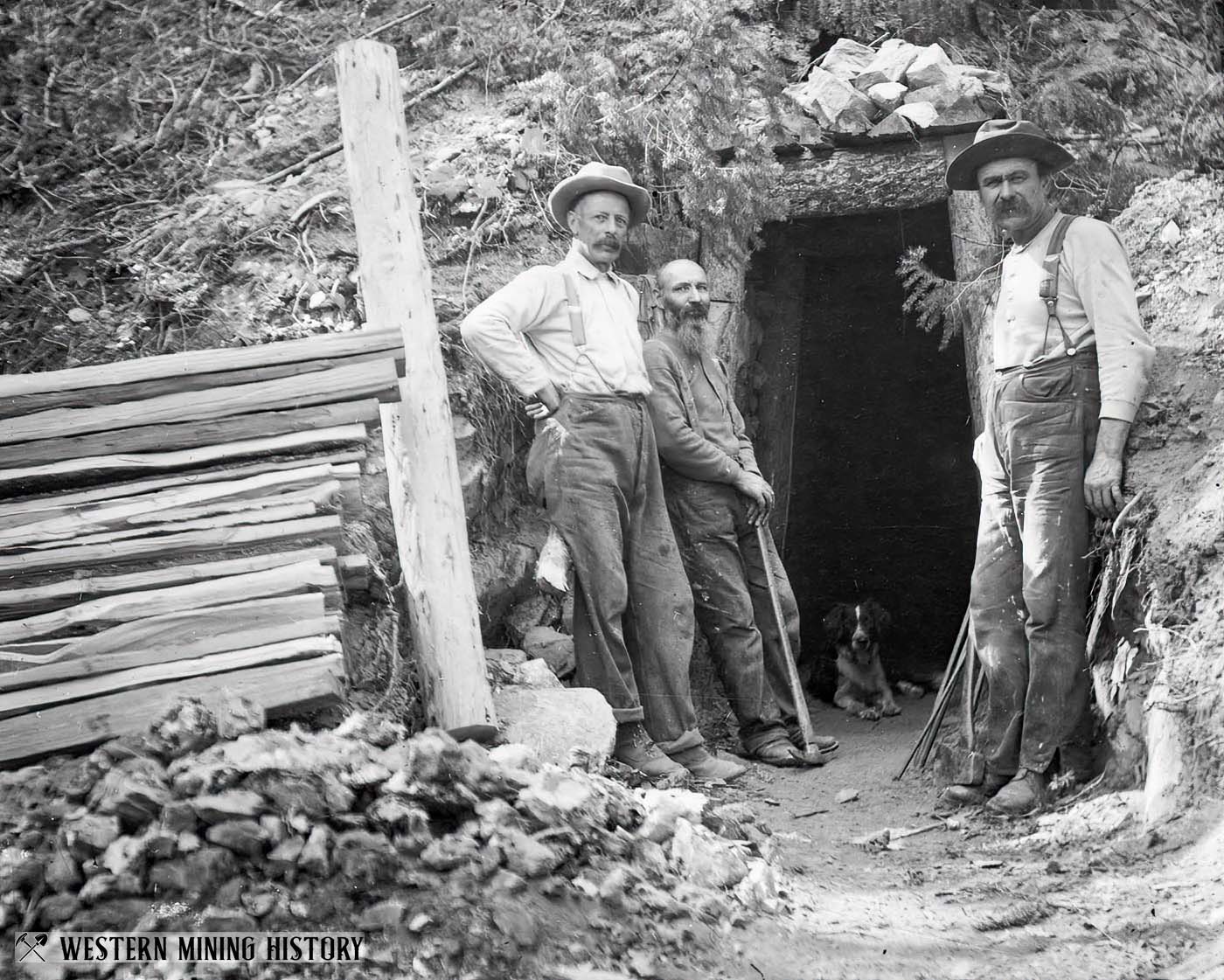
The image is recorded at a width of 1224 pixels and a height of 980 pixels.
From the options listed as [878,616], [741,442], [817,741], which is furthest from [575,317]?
[878,616]

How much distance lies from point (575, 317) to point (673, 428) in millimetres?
892

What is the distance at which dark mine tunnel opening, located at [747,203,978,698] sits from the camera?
8648 millimetres

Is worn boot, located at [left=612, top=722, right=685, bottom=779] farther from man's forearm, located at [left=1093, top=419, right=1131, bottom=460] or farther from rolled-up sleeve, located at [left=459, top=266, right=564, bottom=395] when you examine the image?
man's forearm, located at [left=1093, top=419, right=1131, bottom=460]

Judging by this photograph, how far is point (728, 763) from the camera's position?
5879mm

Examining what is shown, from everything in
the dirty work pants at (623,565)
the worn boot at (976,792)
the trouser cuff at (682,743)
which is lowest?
the worn boot at (976,792)

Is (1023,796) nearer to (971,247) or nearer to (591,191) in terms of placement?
(971,247)

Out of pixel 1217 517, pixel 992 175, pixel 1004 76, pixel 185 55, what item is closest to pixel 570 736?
pixel 1217 517

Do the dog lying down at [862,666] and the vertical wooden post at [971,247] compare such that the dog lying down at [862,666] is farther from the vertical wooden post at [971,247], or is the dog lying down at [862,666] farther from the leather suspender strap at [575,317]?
the leather suspender strap at [575,317]

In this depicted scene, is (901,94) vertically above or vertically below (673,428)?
above

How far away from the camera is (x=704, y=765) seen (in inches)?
227

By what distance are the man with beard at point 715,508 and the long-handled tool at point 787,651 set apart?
2cm

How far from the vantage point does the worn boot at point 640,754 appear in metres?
5.44

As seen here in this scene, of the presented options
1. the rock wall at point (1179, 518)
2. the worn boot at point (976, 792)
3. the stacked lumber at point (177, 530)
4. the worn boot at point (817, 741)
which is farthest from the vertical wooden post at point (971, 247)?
the stacked lumber at point (177, 530)

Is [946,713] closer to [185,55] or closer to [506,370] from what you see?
[506,370]
